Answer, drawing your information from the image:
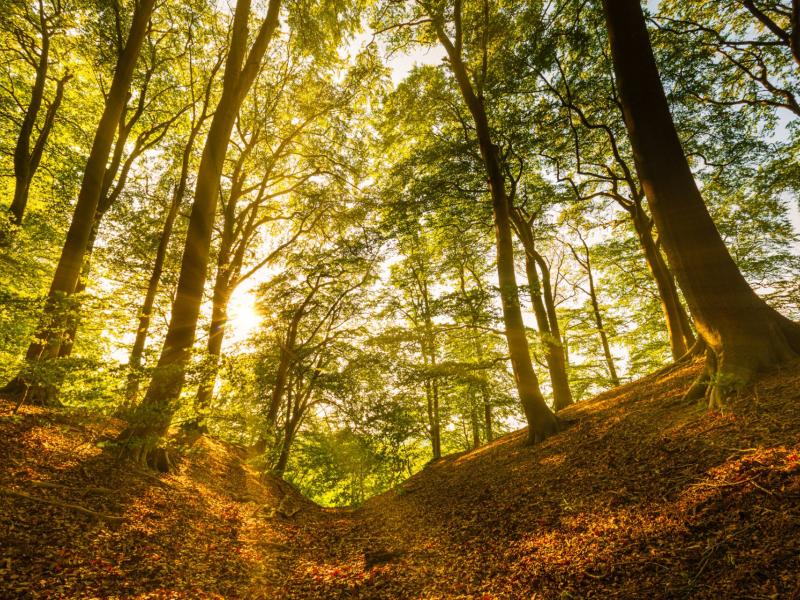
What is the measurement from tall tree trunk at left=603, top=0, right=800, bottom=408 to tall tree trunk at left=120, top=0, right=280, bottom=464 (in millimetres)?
7551

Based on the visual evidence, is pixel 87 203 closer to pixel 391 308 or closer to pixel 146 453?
pixel 146 453

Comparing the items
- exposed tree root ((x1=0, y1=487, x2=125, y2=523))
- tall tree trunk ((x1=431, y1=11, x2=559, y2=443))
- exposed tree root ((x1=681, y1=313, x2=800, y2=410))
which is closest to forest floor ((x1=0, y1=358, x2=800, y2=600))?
exposed tree root ((x1=0, y1=487, x2=125, y2=523))

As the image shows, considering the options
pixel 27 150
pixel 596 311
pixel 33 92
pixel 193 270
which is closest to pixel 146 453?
pixel 193 270

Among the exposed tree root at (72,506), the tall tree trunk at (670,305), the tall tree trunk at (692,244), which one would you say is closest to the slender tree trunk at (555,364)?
the tall tree trunk at (670,305)

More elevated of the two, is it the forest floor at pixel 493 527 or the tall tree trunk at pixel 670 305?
the tall tree trunk at pixel 670 305

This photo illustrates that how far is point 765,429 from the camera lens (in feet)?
12.9

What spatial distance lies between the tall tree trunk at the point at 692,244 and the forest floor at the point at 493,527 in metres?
0.47

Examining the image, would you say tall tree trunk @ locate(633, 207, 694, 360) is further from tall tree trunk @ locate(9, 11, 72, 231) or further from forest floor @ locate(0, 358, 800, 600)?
tall tree trunk @ locate(9, 11, 72, 231)

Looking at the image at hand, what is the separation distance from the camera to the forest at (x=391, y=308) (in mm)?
3754

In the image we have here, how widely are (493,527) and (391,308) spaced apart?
11.5 m

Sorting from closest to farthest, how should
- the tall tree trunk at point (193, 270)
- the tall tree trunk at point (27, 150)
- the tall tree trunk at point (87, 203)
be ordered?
the tall tree trunk at point (193, 270) < the tall tree trunk at point (87, 203) < the tall tree trunk at point (27, 150)

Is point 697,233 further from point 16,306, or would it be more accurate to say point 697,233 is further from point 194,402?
point 16,306

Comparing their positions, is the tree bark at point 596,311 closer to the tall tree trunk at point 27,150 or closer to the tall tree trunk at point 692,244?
the tall tree trunk at point 692,244

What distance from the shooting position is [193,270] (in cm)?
690
